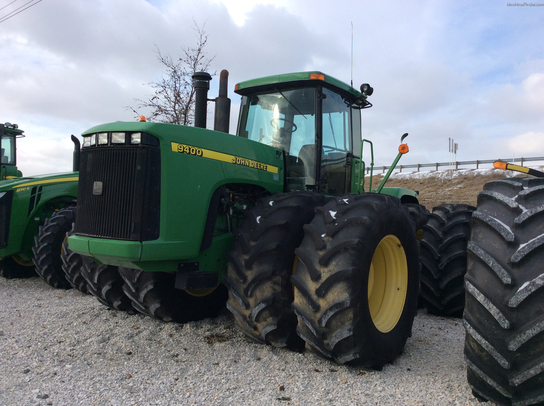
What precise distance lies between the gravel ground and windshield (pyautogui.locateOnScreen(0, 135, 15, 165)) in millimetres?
7057

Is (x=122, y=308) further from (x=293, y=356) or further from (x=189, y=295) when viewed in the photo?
(x=293, y=356)

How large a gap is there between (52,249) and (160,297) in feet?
9.89

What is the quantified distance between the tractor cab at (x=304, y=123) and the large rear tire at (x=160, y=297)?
4.80 ft

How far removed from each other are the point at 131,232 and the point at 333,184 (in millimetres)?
2423

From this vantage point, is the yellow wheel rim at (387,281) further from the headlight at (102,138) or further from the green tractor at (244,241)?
the headlight at (102,138)

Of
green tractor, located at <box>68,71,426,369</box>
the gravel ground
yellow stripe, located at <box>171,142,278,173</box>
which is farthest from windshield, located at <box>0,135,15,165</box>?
yellow stripe, located at <box>171,142,278,173</box>

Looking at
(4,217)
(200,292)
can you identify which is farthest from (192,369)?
(4,217)

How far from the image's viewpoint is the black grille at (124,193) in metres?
3.22

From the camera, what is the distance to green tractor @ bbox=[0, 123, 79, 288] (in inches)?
249

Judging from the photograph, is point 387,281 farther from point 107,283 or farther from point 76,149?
point 76,149

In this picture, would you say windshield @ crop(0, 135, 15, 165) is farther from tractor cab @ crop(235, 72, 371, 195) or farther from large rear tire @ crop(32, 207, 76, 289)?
tractor cab @ crop(235, 72, 371, 195)

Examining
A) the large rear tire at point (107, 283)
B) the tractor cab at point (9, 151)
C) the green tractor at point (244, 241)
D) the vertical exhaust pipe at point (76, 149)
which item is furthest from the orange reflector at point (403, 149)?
the tractor cab at point (9, 151)

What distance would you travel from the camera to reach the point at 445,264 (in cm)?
479

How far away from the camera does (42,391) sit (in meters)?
2.91
